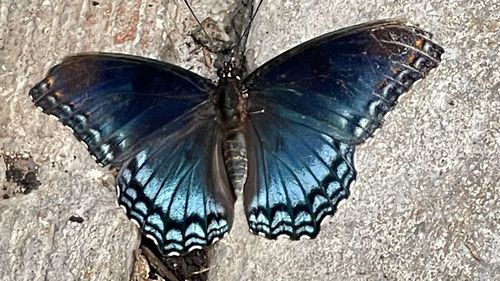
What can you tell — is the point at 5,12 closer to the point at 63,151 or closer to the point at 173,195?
the point at 63,151

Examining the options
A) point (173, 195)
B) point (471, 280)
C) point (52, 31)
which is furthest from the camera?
point (52, 31)

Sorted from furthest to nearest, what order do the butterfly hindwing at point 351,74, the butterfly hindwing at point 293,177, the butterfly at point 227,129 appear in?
the butterfly hindwing at point 293,177 < the butterfly at point 227,129 < the butterfly hindwing at point 351,74

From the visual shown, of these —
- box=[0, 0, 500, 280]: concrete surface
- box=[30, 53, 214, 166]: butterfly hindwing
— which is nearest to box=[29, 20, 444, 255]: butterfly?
box=[30, 53, 214, 166]: butterfly hindwing

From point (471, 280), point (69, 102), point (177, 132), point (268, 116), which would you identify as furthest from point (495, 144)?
point (69, 102)

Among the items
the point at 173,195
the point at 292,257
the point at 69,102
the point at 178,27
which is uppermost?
the point at 178,27

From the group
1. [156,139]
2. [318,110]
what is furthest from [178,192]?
[318,110]

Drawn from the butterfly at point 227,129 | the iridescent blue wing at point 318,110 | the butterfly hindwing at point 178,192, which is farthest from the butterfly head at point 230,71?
the butterfly hindwing at point 178,192

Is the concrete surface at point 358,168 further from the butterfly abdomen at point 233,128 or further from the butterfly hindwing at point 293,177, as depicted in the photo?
the butterfly abdomen at point 233,128
